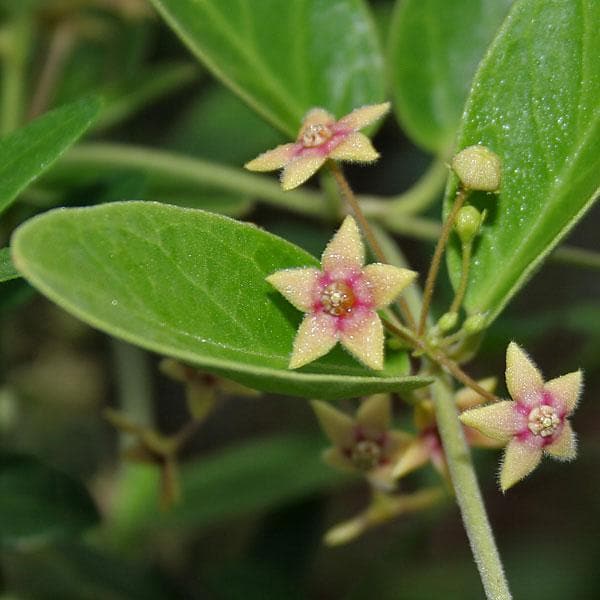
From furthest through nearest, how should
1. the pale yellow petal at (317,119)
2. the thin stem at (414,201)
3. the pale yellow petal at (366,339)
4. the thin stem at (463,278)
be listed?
the thin stem at (414,201) < the pale yellow petal at (317,119) < the thin stem at (463,278) < the pale yellow petal at (366,339)

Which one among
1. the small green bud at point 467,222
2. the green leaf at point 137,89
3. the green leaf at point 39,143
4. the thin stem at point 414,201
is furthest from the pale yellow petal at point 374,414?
the green leaf at point 137,89

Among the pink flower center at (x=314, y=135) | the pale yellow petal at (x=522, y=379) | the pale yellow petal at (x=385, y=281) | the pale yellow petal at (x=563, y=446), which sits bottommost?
the pale yellow petal at (x=563, y=446)

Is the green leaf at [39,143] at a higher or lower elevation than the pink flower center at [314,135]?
higher

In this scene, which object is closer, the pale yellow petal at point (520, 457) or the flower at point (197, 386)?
the pale yellow petal at point (520, 457)

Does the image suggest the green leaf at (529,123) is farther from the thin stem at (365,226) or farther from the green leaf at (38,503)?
the green leaf at (38,503)

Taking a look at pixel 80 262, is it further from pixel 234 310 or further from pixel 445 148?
pixel 445 148

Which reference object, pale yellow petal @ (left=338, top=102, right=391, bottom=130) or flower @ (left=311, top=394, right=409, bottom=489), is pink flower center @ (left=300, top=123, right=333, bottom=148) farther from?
flower @ (left=311, top=394, right=409, bottom=489)

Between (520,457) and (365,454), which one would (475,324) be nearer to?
(520,457)

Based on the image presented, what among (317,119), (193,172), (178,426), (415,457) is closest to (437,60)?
(193,172)
